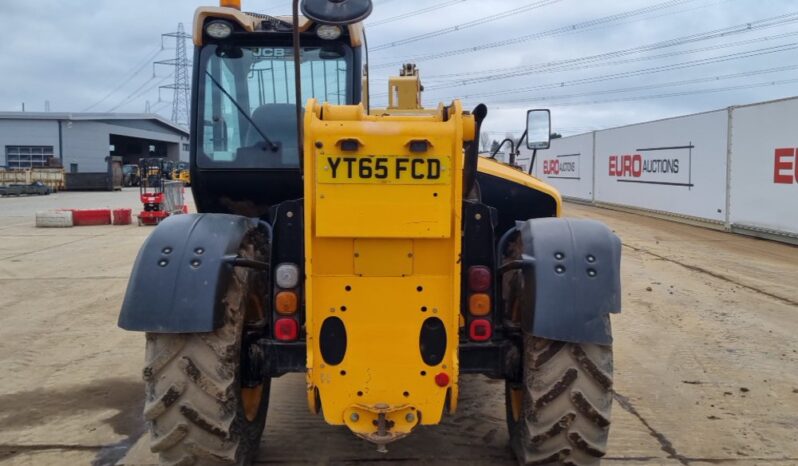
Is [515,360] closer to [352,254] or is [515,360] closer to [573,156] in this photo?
[352,254]

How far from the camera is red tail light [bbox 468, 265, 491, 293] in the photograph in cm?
331

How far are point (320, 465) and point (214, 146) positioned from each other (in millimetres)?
2219

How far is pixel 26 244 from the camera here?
1488 cm

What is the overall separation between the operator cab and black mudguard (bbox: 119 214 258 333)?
1.23m

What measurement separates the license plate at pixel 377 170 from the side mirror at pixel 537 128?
2451 mm

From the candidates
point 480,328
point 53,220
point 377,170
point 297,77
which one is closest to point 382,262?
point 377,170

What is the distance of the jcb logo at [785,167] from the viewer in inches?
516

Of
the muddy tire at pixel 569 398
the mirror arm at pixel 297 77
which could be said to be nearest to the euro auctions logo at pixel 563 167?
the muddy tire at pixel 569 398

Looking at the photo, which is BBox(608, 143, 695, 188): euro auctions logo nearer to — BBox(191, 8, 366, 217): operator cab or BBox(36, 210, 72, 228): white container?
BBox(191, 8, 366, 217): operator cab

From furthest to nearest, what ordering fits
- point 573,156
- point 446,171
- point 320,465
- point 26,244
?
point 573,156, point 26,244, point 320,465, point 446,171

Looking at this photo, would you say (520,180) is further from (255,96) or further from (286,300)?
(286,300)

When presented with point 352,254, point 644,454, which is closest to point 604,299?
point 352,254

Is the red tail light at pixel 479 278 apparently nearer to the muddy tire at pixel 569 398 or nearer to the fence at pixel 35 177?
the muddy tire at pixel 569 398

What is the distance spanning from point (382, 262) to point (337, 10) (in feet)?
3.66
